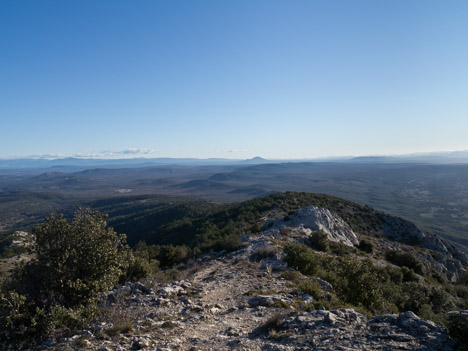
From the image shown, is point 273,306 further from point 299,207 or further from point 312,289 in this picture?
point 299,207

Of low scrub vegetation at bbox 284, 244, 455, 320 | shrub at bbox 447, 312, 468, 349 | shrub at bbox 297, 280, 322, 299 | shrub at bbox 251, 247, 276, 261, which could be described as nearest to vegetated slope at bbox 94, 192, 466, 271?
shrub at bbox 251, 247, 276, 261

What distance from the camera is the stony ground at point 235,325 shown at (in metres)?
7.60

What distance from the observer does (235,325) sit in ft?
32.4

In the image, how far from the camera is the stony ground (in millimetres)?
7598

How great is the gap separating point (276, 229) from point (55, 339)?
24.8 m

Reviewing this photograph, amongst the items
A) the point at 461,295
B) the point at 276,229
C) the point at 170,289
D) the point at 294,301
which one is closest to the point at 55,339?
the point at 170,289

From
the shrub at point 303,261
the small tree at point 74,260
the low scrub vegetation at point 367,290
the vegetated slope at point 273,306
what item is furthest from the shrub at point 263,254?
the small tree at point 74,260

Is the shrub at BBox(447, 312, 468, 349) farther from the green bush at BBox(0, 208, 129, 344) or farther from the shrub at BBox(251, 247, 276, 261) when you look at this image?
the shrub at BBox(251, 247, 276, 261)

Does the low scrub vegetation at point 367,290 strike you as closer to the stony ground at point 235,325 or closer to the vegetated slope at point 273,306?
the vegetated slope at point 273,306

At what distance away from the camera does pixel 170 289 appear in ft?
42.4

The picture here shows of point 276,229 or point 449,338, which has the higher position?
point 449,338

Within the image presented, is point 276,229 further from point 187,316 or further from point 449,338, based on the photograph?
point 449,338

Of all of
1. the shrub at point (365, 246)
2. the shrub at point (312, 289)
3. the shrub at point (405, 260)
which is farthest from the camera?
the shrub at point (365, 246)

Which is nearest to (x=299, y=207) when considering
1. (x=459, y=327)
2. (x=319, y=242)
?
(x=319, y=242)
